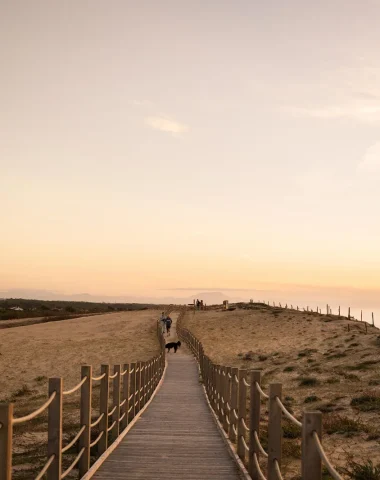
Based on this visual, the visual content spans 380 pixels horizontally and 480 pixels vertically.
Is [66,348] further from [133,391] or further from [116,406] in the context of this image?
[116,406]

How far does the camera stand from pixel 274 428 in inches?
267

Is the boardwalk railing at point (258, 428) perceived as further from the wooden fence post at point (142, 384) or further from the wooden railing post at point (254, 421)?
the wooden fence post at point (142, 384)

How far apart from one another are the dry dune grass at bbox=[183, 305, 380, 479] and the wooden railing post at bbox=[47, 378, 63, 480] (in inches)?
215

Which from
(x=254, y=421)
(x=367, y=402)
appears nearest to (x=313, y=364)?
(x=367, y=402)

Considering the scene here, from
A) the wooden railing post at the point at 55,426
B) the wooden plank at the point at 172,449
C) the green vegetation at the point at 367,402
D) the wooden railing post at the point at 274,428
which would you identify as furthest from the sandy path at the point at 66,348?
the wooden railing post at the point at 274,428

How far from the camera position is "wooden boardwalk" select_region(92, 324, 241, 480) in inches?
329

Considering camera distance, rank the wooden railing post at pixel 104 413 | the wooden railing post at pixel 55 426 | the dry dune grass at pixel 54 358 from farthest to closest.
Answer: the dry dune grass at pixel 54 358, the wooden railing post at pixel 104 413, the wooden railing post at pixel 55 426

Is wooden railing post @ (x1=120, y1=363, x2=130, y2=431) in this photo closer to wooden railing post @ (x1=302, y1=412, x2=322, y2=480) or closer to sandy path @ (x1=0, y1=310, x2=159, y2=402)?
wooden railing post @ (x1=302, y1=412, x2=322, y2=480)

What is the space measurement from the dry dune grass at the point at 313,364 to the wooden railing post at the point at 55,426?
5472mm

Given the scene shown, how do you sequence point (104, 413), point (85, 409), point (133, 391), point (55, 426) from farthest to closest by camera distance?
point (133, 391)
point (104, 413)
point (85, 409)
point (55, 426)

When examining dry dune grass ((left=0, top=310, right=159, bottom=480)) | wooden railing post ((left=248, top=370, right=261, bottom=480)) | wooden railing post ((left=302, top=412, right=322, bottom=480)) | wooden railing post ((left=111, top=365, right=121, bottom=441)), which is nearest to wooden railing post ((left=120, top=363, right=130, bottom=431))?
wooden railing post ((left=111, top=365, right=121, bottom=441))

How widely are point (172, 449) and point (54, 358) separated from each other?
31474mm

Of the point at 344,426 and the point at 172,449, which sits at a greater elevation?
the point at 172,449

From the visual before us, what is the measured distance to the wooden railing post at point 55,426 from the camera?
22.2 ft
